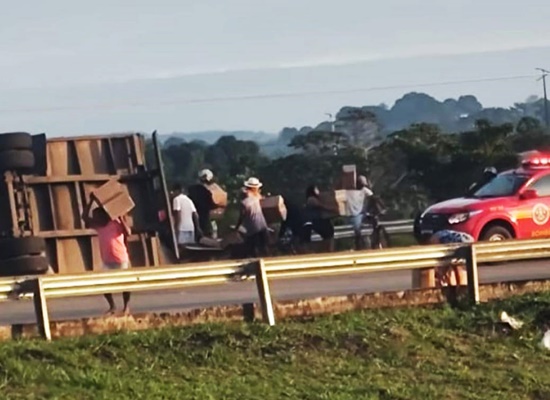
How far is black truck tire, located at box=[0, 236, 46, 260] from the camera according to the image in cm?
2284

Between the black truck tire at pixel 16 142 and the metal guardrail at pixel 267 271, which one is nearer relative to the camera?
the metal guardrail at pixel 267 271

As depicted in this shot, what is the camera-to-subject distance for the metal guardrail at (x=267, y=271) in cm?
1341

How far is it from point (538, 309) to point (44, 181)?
37.6 ft

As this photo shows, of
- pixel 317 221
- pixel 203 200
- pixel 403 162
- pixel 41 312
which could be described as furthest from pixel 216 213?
pixel 41 312

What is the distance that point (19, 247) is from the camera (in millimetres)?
22828

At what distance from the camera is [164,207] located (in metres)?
24.6

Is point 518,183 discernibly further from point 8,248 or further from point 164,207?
point 8,248

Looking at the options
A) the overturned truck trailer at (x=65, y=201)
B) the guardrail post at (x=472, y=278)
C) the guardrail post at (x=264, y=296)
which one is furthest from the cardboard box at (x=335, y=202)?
the guardrail post at (x=264, y=296)

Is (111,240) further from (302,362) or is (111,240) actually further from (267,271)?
(302,362)

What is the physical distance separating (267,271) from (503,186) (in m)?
12.1

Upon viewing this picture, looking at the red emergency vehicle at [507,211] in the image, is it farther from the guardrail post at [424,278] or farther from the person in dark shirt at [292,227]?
the guardrail post at [424,278]

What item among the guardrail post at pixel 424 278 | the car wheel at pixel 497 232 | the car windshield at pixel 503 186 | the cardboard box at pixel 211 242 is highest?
the car windshield at pixel 503 186

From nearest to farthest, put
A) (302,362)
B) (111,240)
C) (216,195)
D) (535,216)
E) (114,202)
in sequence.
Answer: (302,362)
(111,240)
(114,202)
(535,216)
(216,195)

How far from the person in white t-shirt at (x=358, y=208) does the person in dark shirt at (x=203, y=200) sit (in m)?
2.49
